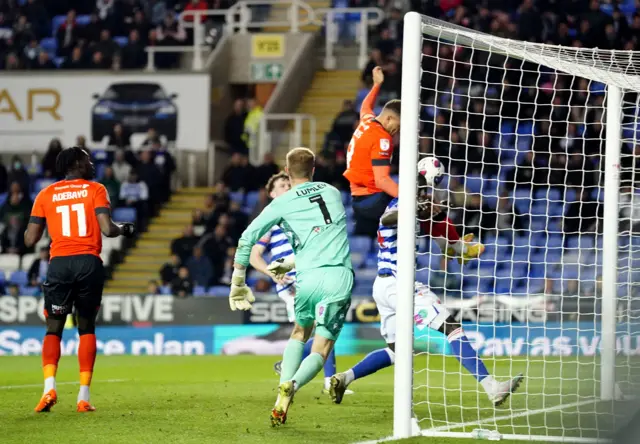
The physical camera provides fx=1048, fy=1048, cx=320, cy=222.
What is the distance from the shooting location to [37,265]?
63.8ft

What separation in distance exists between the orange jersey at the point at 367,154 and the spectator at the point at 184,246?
11638mm

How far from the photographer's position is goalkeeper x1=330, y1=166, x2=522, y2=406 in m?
7.25

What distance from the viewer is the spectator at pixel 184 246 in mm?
19516

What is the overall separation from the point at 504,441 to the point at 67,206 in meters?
3.47

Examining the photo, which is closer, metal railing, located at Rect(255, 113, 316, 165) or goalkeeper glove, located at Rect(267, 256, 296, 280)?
goalkeeper glove, located at Rect(267, 256, 296, 280)

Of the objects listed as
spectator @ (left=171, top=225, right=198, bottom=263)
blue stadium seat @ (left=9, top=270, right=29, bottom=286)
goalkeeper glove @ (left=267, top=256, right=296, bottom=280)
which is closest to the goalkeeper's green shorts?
goalkeeper glove @ (left=267, top=256, right=296, bottom=280)

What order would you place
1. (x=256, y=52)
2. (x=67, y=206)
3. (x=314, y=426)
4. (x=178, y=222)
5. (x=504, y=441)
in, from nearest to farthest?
(x=504, y=441)
(x=314, y=426)
(x=67, y=206)
(x=178, y=222)
(x=256, y=52)

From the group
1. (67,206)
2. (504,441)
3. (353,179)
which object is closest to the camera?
(504,441)

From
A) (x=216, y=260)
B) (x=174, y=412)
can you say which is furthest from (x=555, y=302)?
(x=174, y=412)

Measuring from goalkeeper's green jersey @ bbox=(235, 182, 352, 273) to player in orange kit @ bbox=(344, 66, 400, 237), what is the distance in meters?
1.01

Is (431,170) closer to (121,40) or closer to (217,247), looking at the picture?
(217,247)

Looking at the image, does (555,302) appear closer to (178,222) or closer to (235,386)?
(235,386)

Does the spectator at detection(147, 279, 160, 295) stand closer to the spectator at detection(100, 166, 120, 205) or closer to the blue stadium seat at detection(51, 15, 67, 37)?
the spectator at detection(100, 166, 120, 205)

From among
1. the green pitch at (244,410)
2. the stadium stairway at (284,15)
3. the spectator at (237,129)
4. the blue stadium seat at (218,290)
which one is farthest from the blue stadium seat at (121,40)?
the green pitch at (244,410)
